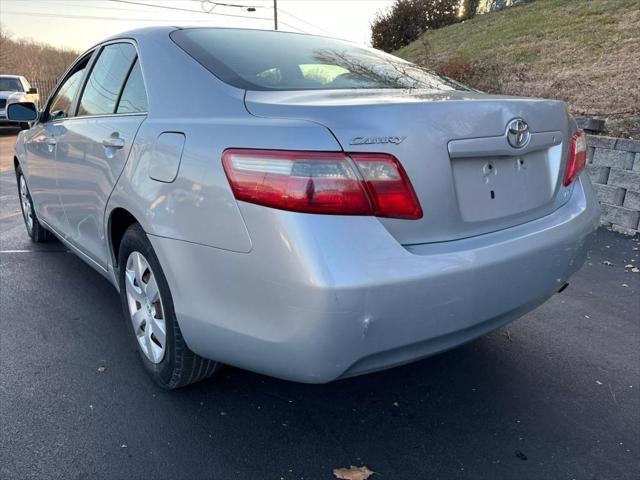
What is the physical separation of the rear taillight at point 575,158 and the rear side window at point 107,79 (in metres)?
2.17

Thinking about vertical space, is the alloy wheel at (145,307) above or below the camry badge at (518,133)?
below

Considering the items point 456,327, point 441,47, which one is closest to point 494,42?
point 441,47

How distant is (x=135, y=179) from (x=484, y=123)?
1.45m

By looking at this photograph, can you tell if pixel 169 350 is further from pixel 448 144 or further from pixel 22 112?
pixel 22 112

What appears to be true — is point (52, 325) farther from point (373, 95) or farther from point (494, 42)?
point (494, 42)

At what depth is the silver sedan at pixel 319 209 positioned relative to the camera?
5.57 ft

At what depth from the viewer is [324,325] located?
5.48 ft

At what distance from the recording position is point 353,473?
2.02 m

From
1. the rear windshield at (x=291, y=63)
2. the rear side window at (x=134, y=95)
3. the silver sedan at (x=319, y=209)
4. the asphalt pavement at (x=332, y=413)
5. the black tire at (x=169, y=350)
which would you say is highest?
the rear windshield at (x=291, y=63)

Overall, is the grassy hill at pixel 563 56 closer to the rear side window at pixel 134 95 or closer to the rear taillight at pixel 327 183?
the rear taillight at pixel 327 183

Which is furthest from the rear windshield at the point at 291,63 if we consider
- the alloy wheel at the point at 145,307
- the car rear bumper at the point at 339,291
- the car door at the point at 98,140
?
the alloy wheel at the point at 145,307

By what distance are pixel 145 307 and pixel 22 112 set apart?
2.68m

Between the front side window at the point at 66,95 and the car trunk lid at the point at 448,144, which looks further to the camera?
the front side window at the point at 66,95

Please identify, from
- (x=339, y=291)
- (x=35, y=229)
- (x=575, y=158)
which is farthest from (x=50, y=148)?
(x=575, y=158)
